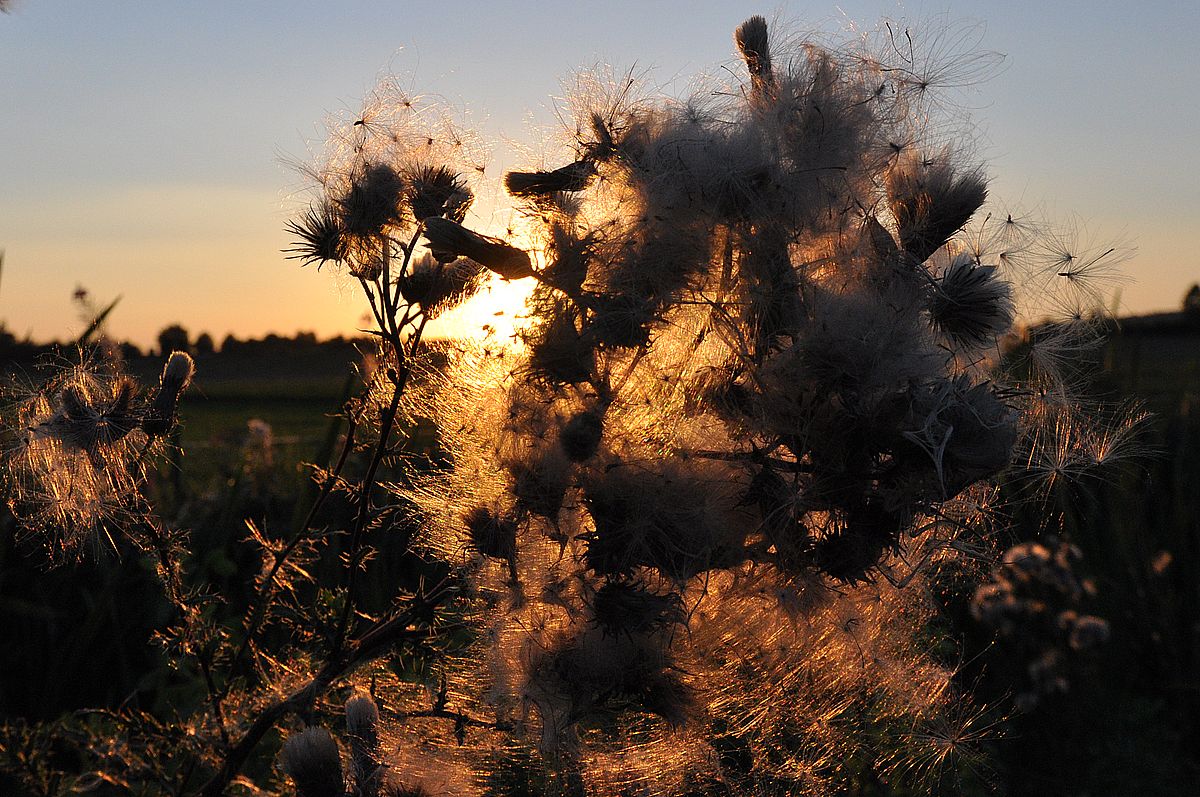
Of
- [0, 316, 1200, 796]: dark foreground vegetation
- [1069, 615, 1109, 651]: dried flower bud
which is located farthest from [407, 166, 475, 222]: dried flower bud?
[1069, 615, 1109, 651]: dried flower bud

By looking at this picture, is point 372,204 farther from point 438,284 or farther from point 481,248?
point 481,248

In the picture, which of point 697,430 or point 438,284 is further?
point 438,284

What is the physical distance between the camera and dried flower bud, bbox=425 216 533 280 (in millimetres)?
1504

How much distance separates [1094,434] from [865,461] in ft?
1.97

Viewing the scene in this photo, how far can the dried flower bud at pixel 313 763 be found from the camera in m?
1.66

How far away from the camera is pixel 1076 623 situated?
603 cm

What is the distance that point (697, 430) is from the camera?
5.14ft

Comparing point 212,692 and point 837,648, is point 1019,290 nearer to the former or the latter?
point 837,648

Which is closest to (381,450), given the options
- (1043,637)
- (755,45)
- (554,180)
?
(554,180)

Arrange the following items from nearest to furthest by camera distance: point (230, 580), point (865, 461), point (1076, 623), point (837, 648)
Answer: point (865, 461) → point (837, 648) → point (1076, 623) → point (230, 580)

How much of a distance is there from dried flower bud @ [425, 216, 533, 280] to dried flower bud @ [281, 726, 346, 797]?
0.81 metres

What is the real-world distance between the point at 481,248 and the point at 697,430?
16.7 inches

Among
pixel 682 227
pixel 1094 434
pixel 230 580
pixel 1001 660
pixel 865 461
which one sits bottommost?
pixel 230 580

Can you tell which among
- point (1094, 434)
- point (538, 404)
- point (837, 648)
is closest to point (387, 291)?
point (538, 404)
